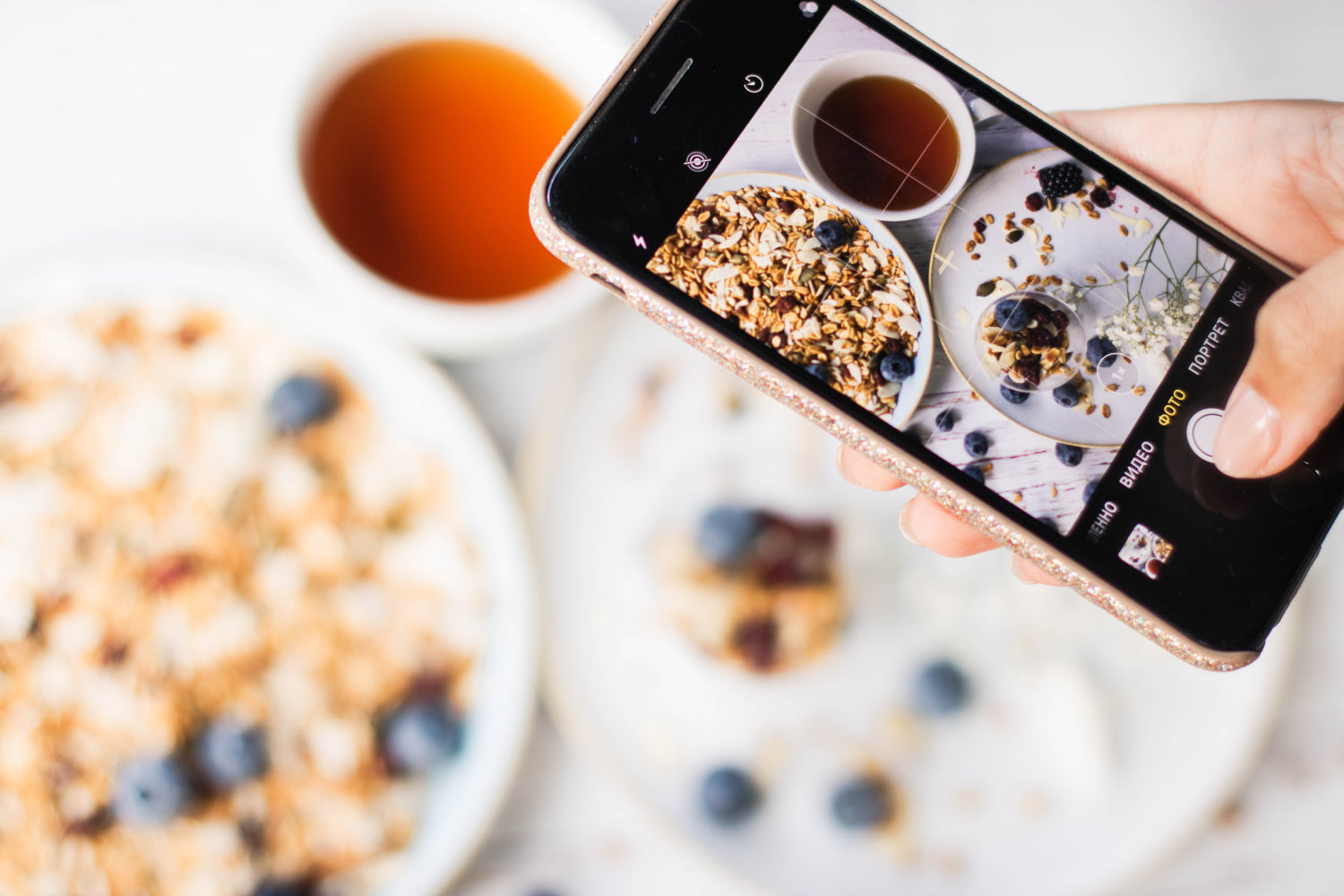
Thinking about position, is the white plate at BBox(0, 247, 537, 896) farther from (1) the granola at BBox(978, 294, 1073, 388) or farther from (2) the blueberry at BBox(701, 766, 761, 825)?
(1) the granola at BBox(978, 294, 1073, 388)

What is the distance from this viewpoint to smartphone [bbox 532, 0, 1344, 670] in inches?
18.2

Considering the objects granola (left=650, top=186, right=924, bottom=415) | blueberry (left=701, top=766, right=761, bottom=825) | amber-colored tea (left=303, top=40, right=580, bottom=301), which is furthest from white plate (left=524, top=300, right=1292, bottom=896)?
granola (left=650, top=186, right=924, bottom=415)

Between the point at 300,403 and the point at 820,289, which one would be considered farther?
the point at 300,403

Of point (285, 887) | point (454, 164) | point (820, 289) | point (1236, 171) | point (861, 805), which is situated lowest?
point (285, 887)

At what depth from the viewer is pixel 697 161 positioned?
1.53 ft

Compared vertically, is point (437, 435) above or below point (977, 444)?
below

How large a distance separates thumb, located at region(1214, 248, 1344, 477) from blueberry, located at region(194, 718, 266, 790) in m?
0.64

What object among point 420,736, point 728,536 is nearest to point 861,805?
point 728,536

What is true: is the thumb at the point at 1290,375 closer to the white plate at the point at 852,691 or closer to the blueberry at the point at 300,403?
the white plate at the point at 852,691

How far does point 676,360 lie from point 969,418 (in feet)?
1.01

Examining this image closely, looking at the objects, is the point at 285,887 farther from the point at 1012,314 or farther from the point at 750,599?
the point at 1012,314

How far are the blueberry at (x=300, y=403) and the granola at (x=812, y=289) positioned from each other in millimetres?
334

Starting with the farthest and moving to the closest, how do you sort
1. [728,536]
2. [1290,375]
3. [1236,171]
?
1. [728,536]
2. [1236,171]
3. [1290,375]

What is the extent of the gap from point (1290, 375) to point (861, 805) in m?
0.42
